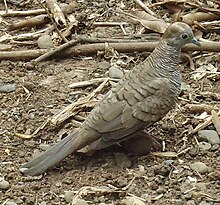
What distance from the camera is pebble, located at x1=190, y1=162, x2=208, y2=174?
4.07 m

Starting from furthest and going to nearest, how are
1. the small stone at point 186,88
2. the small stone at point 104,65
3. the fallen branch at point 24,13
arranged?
1. the fallen branch at point 24,13
2. the small stone at point 104,65
3. the small stone at point 186,88

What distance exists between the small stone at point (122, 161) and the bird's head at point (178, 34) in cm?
76

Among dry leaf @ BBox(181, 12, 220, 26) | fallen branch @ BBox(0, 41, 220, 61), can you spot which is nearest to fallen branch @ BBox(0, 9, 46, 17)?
fallen branch @ BBox(0, 41, 220, 61)

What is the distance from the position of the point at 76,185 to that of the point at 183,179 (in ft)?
2.03

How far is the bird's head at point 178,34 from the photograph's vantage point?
428 cm

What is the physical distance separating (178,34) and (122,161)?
2.82 ft

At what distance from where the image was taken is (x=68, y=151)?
161 inches

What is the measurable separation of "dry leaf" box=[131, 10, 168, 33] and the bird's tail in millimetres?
1594

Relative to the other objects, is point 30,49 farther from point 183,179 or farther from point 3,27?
point 183,179

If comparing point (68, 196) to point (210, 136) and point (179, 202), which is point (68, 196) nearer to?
point (179, 202)

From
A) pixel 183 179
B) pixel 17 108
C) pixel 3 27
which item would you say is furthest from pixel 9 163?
pixel 3 27

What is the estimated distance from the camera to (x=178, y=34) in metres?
4.30

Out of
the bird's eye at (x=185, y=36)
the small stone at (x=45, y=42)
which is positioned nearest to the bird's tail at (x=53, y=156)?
the bird's eye at (x=185, y=36)

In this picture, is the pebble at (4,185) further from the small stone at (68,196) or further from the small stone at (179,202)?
the small stone at (179,202)
